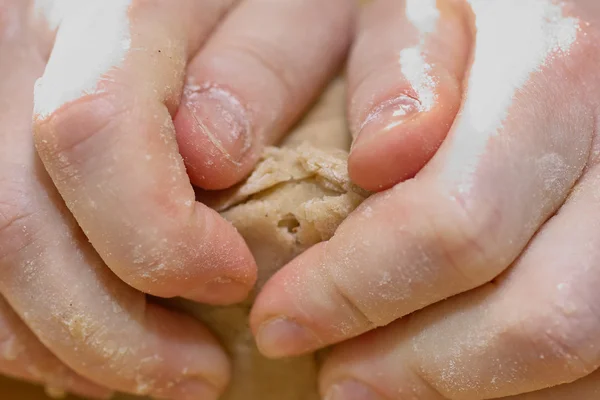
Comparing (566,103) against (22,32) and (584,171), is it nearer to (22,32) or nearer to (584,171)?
(584,171)

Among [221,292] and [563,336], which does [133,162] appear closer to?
[221,292]

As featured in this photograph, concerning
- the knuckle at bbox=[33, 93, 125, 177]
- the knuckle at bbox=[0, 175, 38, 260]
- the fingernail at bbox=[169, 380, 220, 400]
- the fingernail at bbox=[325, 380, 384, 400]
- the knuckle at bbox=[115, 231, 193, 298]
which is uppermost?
the knuckle at bbox=[33, 93, 125, 177]

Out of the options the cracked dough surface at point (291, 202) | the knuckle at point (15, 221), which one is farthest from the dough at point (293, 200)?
the knuckle at point (15, 221)

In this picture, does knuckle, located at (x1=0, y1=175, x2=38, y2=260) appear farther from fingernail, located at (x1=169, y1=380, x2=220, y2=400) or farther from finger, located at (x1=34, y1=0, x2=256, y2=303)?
fingernail, located at (x1=169, y1=380, x2=220, y2=400)

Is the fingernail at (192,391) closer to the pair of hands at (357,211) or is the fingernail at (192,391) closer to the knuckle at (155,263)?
the pair of hands at (357,211)

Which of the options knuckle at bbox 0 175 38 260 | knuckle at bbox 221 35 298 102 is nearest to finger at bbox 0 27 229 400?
knuckle at bbox 0 175 38 260

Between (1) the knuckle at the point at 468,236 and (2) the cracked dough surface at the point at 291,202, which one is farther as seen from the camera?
(2) the cracked dough surface at the point at 291,202

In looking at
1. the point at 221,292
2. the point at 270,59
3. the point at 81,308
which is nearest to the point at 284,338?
the point at 221,292

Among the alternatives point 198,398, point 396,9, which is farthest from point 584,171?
point 198,398
